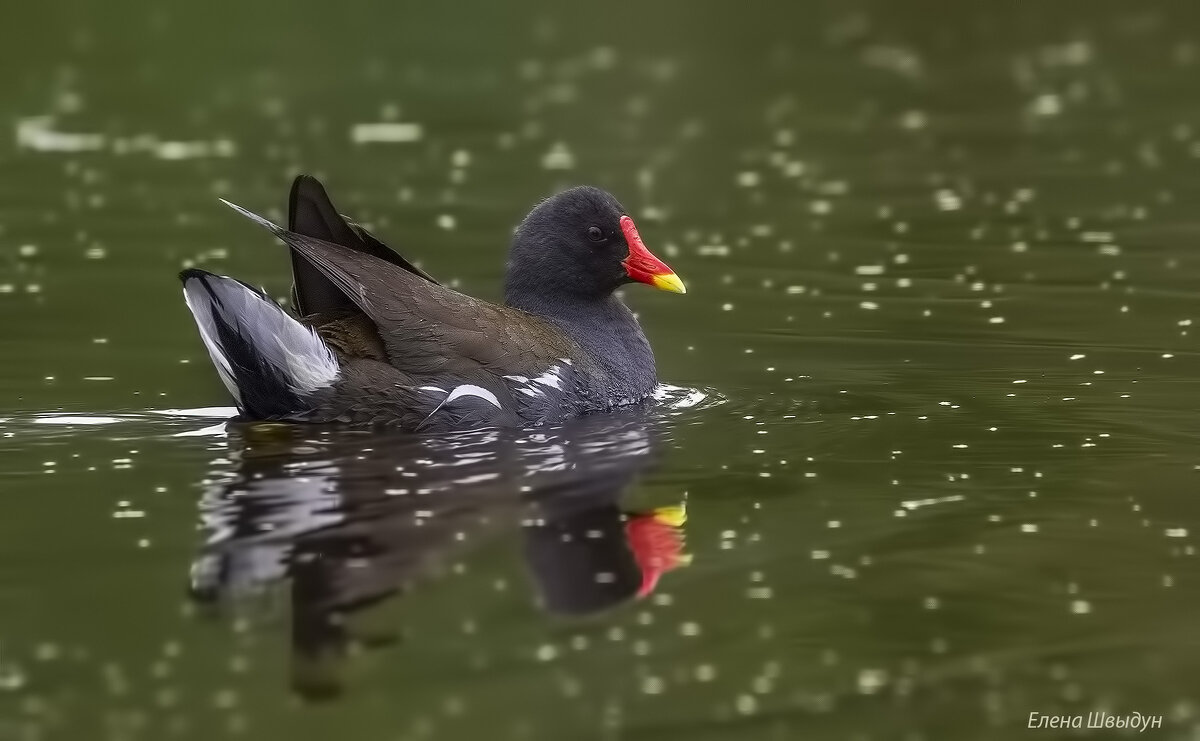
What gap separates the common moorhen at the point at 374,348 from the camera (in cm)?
826

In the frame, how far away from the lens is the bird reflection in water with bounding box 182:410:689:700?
6309 mm

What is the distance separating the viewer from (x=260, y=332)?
26.9 ft

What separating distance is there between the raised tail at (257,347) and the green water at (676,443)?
185mm

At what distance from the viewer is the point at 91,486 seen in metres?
7.66

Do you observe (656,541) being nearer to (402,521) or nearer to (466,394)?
(402,521)

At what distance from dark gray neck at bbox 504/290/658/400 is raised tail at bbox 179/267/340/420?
1400mm

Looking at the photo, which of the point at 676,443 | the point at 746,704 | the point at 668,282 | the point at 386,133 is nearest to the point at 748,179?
the point at 386,133

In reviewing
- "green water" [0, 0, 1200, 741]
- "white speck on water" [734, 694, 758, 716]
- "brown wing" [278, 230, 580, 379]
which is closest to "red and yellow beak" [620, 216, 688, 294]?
"green water" [0, 0, 1200, 741]

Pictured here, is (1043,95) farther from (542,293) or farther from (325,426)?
(325,426)

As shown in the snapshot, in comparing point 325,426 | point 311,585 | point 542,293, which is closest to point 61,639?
point 311,585

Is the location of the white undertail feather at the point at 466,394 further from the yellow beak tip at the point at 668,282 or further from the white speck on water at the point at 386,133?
the white speck on water at the point at 386,133

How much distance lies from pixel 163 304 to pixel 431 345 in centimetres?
345

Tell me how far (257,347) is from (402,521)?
1532 millimetres

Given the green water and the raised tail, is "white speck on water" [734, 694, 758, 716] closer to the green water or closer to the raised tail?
the green water
